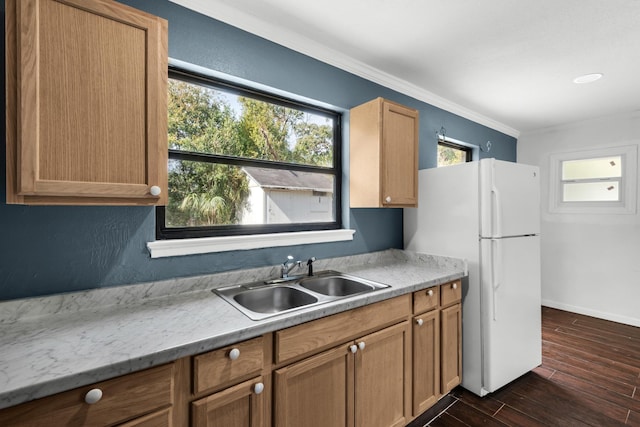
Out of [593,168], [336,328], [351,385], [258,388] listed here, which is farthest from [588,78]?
[258,388]

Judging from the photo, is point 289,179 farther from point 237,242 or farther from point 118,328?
point 118,328

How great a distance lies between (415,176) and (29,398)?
232 centimetres

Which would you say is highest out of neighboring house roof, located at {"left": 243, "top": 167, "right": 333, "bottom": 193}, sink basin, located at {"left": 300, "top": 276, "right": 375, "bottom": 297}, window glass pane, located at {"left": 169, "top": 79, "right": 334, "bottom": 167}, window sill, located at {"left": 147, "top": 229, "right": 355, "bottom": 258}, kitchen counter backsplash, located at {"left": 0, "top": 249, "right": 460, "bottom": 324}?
window glass pane, located at {"left": 169, "top": 79, "right": 334, "bottom": 167}

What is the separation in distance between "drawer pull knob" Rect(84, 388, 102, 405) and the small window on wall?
10.9ft

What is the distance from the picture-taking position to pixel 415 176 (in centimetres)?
239

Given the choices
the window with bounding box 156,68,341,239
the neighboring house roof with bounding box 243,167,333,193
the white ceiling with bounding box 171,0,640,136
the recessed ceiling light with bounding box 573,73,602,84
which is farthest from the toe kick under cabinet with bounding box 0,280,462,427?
the recessed ceiling light with bounding box 573,73,602,84

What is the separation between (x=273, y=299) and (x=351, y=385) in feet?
2.05

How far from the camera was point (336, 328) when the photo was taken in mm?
1487

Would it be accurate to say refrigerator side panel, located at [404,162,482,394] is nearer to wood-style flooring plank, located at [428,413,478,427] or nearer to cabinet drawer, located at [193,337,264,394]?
wood-style flooring plank, located at [428,413,478,427]

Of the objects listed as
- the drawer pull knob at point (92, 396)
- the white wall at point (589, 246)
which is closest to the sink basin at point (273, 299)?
the drawer pull knob at point (92, 396)

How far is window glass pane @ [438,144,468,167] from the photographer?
343 centimetres

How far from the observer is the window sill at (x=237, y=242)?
1.59 metres

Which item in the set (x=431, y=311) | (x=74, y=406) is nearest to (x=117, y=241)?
(x=74, y=406)

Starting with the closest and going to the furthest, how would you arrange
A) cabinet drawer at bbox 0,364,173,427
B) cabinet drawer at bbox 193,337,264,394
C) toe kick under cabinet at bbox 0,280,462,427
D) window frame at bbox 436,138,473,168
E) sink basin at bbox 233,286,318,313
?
cabinet drawer at bbox 0,364,173,427
toe kick under cabinet at bbox 0,280,462,427
cabinet drawer at bbox 193,337,264,394
sink basin at bbox 233,286,318,313
window frame at bbox 436,138,473,168
